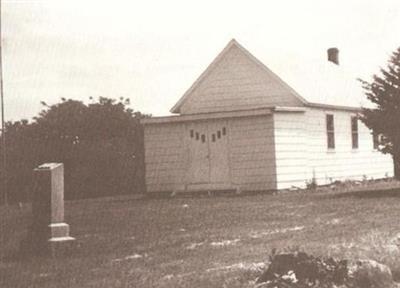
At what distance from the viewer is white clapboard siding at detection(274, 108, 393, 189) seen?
2756cm

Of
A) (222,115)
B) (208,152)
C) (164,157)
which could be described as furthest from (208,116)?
(164,157)

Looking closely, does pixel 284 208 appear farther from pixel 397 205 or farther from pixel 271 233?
pixel 271 233

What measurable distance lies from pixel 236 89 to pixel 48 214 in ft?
61.2

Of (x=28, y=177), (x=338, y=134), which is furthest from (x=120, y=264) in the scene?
(x=338, y=134)

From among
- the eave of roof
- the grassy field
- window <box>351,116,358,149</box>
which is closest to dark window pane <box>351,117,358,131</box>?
window <box>351,116,358,149</box>

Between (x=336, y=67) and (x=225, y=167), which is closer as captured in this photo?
(x=225, y=167)

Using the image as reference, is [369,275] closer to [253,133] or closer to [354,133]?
[253,133]

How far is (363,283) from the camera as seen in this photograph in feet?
26.9

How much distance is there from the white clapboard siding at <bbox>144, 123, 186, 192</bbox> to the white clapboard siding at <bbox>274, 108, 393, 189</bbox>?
381 centimetres

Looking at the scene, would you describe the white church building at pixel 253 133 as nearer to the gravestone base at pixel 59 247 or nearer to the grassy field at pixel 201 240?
the grassy field at pixel 201 240

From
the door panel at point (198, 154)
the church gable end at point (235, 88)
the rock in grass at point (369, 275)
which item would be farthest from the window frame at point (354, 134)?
the rock in grass at point (369, 275)

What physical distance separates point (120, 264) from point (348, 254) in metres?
3.21

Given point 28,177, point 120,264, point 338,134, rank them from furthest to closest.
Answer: point 338,134 < point 28,177 < point 120,264

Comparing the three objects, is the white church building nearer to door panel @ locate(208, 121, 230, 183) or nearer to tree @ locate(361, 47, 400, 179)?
door panel @ locate(208, 121, 230, 183)
